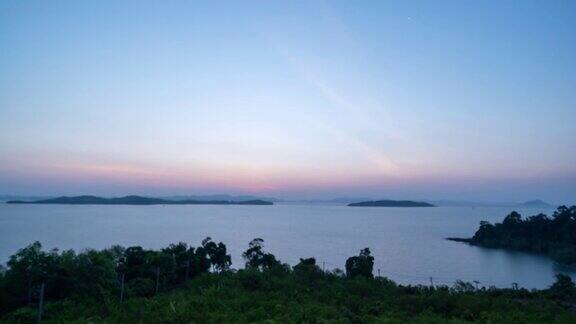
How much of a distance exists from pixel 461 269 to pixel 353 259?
20.8m

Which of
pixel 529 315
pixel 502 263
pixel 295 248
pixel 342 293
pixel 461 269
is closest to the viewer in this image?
pixel 529 315

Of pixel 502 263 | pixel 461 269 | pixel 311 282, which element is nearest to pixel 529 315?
pixel 311 282

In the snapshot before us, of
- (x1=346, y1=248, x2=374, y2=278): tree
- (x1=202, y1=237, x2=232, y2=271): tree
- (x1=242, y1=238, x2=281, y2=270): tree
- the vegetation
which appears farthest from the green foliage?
(x1=202, y1=237, x2=232, y2=271): tree

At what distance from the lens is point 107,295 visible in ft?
40.1

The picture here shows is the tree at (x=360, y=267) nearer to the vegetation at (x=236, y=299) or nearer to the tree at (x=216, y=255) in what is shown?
the vegetation at (x=236, y=299)

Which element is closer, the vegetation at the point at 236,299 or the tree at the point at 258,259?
the vegetation at the point at 236,299

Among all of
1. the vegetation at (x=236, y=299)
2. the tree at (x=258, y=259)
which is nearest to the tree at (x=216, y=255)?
the tree at (x=258, y=259)

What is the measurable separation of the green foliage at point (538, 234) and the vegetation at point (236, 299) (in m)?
37.1

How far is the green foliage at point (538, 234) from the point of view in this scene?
48.8m

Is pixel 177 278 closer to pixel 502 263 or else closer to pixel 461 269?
pixel 461 269

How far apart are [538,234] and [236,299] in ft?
184

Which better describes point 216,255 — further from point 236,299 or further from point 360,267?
point 236,299

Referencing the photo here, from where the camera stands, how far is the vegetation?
988cm

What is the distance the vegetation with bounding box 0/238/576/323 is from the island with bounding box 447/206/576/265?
36792mm
